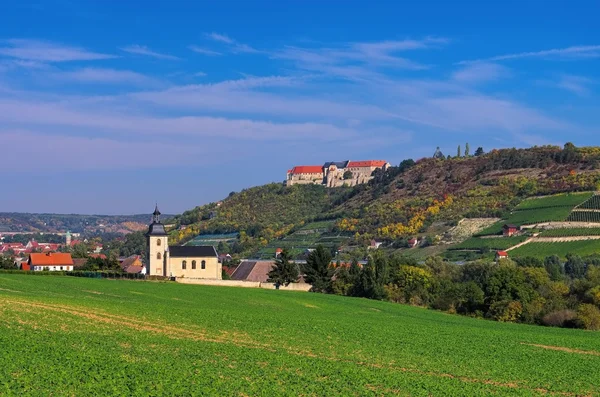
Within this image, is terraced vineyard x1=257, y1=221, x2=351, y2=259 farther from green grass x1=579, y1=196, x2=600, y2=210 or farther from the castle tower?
the castle tower

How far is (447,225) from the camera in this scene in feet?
518

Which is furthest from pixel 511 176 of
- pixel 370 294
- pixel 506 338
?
pixel 506 338

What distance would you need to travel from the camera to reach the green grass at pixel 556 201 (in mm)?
149000

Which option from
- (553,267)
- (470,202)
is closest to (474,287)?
(553,267)

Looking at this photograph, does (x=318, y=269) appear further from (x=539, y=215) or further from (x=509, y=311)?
(x=539, y=215)

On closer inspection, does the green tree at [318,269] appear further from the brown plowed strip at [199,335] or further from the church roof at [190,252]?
the brown plowed strip at [199,335]

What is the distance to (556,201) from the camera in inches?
6033

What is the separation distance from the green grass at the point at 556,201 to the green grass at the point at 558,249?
2036 cm

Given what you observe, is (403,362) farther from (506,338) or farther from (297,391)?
(506,338)

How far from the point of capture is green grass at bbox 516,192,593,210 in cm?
14900

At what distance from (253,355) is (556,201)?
435 feet

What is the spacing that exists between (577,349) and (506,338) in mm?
4108

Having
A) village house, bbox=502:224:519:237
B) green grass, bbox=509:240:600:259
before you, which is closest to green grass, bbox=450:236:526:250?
village house, bbox=502:224:519:237

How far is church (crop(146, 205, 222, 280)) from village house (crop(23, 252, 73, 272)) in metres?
32.6
